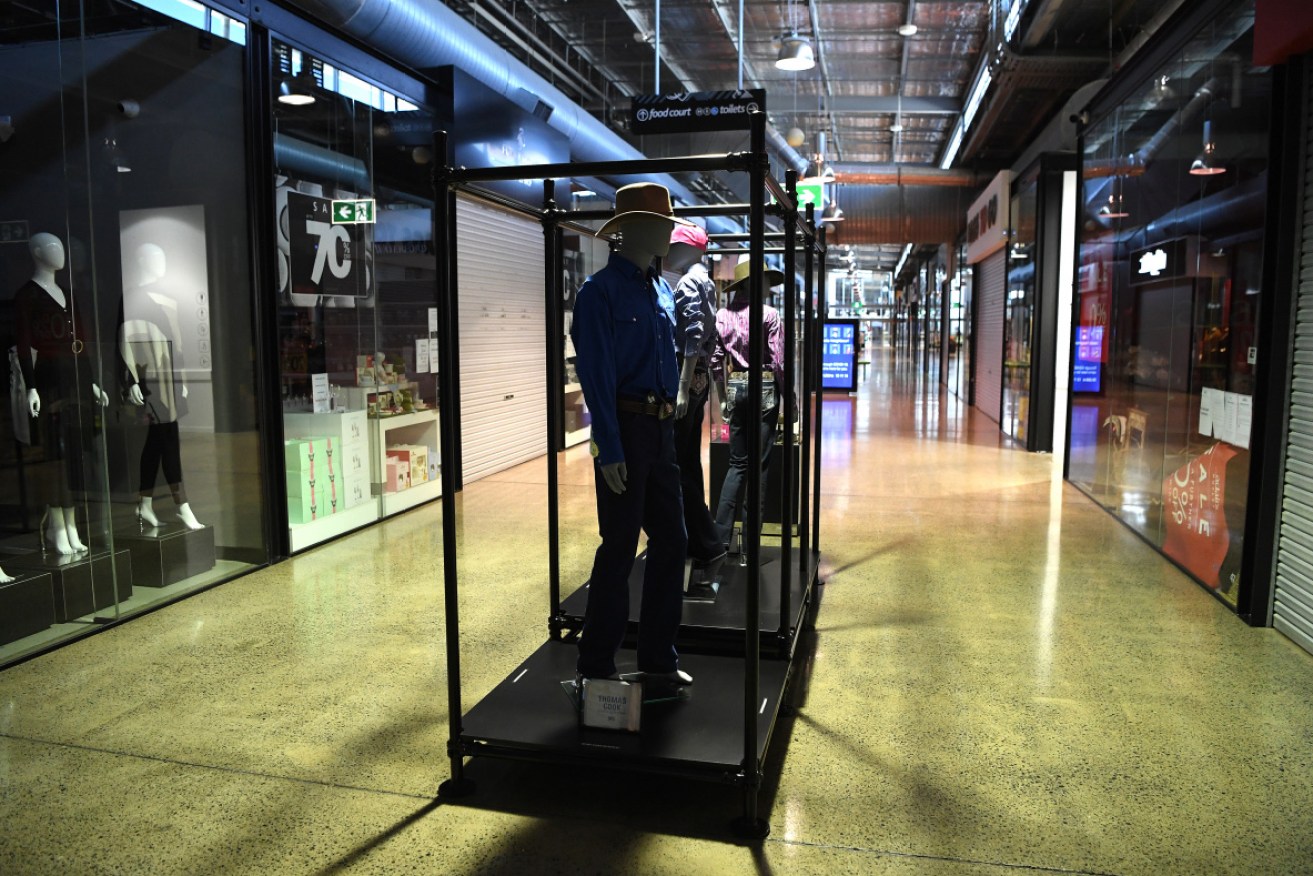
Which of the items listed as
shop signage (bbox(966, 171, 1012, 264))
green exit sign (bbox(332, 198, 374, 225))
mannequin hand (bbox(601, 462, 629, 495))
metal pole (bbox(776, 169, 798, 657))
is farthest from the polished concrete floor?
shop signage (bbox(966, 171, 1012, 264))

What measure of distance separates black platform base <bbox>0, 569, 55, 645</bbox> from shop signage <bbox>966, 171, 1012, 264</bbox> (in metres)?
10.5

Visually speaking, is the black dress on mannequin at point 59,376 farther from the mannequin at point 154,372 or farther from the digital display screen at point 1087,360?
the digital display screen at point 1087,360

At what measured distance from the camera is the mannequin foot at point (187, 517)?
488cm

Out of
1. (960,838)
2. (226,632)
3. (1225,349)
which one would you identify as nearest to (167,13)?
(226,632)

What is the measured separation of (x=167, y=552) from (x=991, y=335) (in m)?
11.5

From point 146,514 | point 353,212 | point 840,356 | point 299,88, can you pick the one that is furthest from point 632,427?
point 840,356

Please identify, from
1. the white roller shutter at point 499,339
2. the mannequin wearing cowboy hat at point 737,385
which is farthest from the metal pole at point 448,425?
the white roller shutter at point 499,339

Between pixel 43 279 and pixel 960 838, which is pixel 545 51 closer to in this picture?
pixel 43 279

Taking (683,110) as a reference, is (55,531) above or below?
below

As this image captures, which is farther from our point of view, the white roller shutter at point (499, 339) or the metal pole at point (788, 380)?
the white roller shutter at point (499, 339)

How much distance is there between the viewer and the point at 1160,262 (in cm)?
549

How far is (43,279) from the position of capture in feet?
13.0

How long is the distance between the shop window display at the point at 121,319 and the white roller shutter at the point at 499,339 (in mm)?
2624

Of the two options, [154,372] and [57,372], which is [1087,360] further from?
[57,372]
